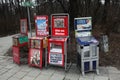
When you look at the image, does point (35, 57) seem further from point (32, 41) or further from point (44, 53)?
point (32, 41)

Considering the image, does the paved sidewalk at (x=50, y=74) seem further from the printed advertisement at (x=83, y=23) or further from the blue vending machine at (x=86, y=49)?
the printed advertisement at (x=83, y=23)

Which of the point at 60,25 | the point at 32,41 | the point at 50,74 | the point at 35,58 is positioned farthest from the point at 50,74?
the point at 60,25

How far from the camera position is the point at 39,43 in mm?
5035

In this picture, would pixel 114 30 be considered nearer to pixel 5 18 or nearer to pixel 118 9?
pixel 118 9

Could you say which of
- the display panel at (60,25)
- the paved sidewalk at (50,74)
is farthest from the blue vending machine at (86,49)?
the display panel at (60,25)

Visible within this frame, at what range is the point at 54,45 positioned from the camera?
17.1 ft

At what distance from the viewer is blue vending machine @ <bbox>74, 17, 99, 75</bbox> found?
459 centimetres

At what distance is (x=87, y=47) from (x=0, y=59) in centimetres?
319

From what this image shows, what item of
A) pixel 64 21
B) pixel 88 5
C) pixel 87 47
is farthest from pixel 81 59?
pixel 88 5

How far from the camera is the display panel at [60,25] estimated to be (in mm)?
4982

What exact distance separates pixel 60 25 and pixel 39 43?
0.75 meters

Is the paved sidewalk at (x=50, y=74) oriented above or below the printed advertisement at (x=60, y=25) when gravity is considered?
below

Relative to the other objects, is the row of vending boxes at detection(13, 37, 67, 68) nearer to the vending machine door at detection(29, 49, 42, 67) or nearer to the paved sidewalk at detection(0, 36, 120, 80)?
the vending machine door at detection(29, 49, 42, 67)

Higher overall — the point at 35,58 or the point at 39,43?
the point at 39,43
